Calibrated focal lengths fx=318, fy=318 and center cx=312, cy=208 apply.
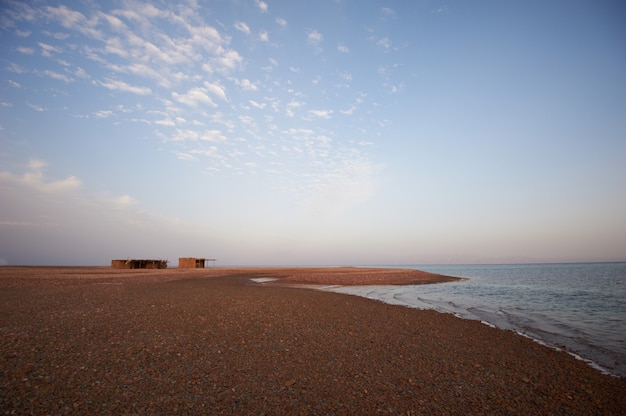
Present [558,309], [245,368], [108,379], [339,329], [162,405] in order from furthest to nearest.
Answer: [558,309] < [339,329] < [245,368] < [108,379] < [162,405]

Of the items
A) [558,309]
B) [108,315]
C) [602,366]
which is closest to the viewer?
[602,366]

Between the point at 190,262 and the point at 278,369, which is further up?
the point at 278,369

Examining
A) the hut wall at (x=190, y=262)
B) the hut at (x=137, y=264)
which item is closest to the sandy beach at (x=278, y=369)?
the hut at (x=137, y=264)

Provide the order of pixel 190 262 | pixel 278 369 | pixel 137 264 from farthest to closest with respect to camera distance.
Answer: pixel 190 262 → pixel 137 264 → pixel 278 369

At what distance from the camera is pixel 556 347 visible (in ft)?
38.8

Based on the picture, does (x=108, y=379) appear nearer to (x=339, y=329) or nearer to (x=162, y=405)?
(x=162, y=405)

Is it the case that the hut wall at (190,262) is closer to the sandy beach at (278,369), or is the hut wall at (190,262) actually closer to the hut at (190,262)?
the hut at (190,262)

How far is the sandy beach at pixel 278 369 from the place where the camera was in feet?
20.5

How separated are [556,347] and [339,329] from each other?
8.05 meters

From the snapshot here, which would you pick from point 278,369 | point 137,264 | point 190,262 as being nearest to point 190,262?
point 190,262

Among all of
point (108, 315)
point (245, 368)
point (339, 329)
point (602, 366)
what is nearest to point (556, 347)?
point (602, 366)

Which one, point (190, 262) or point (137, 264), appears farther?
point (190, 262)

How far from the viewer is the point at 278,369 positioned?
812cm

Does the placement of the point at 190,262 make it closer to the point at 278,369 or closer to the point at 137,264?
the point at 137,264
